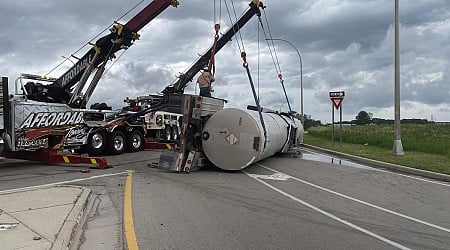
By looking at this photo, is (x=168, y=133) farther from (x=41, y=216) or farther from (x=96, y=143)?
(x=41, y=216)

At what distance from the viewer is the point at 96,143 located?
64.0ft

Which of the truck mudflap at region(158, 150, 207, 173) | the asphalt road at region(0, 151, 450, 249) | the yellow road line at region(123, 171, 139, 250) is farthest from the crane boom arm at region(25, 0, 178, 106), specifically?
the yellow road line at region(123, 171, 139, 250)

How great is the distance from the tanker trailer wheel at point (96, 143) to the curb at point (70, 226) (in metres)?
9.48

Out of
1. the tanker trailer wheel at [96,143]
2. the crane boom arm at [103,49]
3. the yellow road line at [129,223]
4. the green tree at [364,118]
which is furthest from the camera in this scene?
the green tree at [364,118]

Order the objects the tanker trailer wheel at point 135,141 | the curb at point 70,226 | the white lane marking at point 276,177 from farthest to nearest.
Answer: the tanker trailer wheel at point 135,141 < the white lane marking at point 276,177 < the curb at point 70,226

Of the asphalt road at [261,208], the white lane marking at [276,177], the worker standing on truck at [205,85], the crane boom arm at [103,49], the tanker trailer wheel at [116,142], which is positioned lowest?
the asphalt road at [261,208]

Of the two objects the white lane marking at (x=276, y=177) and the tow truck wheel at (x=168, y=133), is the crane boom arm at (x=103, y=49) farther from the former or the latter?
the white lane marking at (x=276, y=177)

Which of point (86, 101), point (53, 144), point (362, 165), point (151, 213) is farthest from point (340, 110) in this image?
point (151, 213)

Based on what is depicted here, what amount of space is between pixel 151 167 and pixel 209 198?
608 cm

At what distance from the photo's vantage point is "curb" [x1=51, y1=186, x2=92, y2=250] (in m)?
6.32

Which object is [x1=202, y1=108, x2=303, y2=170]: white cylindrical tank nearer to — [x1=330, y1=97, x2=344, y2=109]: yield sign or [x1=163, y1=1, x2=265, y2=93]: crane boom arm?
[x1=163, y1=1, x2=265, y2=93]: crane boom arm

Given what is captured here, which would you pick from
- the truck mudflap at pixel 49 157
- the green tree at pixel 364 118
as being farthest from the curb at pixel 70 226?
the green tree at pixel 364 118

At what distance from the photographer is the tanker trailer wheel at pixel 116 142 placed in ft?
66.2

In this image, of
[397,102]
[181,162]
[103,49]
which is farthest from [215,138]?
[397,102]
